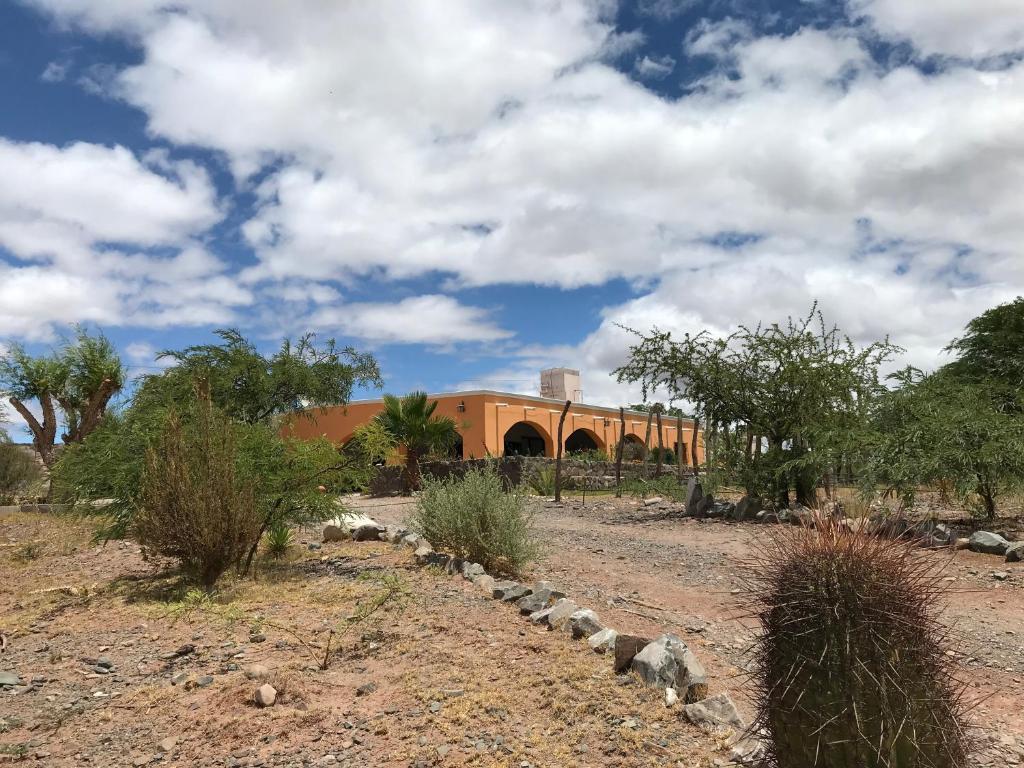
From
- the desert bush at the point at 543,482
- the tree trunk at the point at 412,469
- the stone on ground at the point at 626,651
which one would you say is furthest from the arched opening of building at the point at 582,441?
the stone on ground at the point at 626,651

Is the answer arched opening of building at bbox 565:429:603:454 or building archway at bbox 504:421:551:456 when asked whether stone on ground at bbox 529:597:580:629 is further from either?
arched opening of building at bbox 565:429:603:454

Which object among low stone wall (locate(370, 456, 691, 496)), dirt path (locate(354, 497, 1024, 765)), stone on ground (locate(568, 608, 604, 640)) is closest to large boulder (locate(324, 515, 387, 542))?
dirt path (locate(354, 497, 1024, 765))

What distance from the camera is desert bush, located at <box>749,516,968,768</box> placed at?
2.53 meters

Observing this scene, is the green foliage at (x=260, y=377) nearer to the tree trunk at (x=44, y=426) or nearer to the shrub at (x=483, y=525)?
the tree trunk at (x=44, y=426)

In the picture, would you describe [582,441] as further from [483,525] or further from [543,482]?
[483,525]

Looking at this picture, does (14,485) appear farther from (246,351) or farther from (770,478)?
(770,478)

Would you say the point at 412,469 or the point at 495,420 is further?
the point at 495,420

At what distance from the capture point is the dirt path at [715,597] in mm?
4668

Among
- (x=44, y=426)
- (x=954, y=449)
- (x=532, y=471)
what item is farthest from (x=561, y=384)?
(x=954, y=449)

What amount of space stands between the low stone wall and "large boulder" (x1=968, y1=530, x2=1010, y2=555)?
12.0 metres

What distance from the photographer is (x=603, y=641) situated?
4953 millimetres

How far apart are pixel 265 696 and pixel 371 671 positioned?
71 cm

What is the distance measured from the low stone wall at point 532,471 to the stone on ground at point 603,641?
671 inches

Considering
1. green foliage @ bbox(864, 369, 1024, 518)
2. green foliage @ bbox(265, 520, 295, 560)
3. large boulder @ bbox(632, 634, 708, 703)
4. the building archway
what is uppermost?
the building archway
